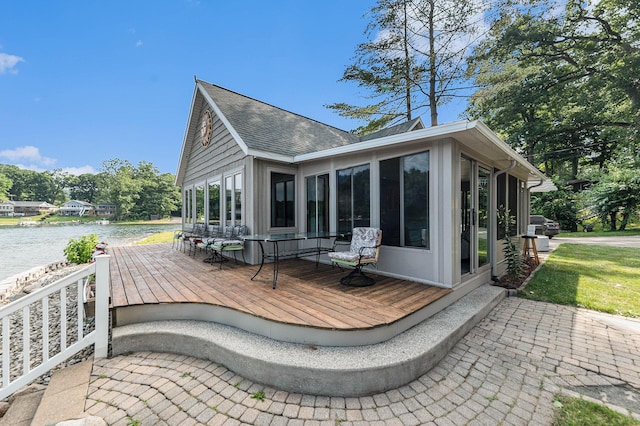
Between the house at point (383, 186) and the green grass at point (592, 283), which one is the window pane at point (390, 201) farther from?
the green grass at point (592, 283)

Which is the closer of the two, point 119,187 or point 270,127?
point 270,127

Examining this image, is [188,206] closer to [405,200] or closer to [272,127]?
[272,127]

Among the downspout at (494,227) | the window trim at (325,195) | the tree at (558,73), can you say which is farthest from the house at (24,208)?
the tree at (558,73)

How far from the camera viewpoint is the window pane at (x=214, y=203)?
7.61 metres

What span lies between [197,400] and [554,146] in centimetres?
2668

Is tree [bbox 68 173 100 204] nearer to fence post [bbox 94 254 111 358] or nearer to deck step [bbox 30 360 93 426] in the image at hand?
fence post [bbox 94 254 111 358]

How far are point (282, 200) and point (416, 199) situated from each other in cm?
337

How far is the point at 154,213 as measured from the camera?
39.2 meters

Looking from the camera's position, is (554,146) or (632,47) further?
(554,146)

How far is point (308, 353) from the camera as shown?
7.89ft

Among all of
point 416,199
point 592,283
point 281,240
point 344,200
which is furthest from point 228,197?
point 592,283

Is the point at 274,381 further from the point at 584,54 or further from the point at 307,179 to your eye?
the point at 584,54

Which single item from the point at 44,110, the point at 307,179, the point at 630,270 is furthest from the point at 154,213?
the point at 630,270

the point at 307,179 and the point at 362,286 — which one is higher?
the point at 307,179
